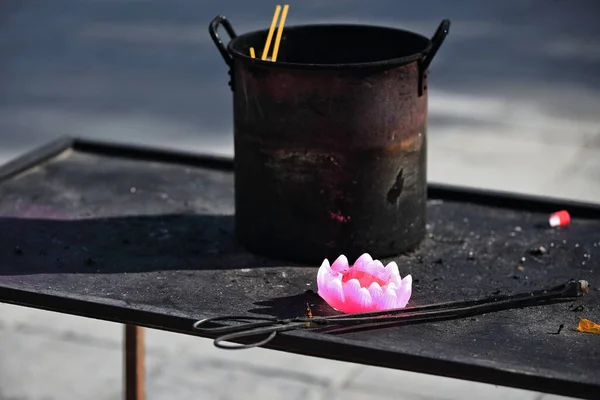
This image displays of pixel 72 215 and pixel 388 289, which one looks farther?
pixel 72 215

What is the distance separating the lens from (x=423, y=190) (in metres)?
1.97

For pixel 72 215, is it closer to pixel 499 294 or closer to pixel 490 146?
pixel 499 294

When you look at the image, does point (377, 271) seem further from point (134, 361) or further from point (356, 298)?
point (134, 361)

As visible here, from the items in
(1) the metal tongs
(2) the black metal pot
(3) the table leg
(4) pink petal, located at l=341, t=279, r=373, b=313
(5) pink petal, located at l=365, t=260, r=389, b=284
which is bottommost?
(3) the table leg

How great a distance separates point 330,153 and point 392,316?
0.32m

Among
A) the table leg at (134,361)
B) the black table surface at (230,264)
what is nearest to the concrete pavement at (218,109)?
the table leg at (134,361)

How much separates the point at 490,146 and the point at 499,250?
93.5 inches

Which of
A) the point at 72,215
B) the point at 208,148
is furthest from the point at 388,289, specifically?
the point at 208,148

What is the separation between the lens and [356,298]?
64.7 inches

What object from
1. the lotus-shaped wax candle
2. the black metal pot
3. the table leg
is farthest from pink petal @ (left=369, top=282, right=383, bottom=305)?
the table leg

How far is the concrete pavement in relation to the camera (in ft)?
9.25

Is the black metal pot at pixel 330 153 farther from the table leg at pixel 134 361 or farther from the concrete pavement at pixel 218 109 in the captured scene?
the concrete pavement at pixel 218 109

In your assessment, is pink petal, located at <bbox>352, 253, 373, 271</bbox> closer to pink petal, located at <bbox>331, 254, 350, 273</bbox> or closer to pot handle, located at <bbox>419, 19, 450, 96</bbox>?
pink petal, located at <bbox>331, 254, 350, 273</bbox>

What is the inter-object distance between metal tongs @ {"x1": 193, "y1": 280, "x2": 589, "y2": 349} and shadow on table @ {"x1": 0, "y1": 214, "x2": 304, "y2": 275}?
316mm
